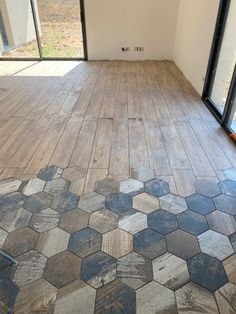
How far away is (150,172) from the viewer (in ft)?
6.91

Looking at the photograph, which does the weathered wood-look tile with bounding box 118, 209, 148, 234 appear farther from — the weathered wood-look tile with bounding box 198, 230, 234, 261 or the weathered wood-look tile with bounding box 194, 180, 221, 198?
the weathered wood-look tile with bounding box 194, 180, 221, 198

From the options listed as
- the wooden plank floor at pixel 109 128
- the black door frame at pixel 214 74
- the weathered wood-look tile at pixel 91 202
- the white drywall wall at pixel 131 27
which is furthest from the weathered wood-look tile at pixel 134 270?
the white drywall wall at pixel 131 27

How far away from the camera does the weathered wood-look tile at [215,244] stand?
1444 mm

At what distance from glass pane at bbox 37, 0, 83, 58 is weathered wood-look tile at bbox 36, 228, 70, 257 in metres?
4.83

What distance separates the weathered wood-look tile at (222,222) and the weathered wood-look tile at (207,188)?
0.19m

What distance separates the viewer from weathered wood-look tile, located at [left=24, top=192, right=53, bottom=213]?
1764 millimetres

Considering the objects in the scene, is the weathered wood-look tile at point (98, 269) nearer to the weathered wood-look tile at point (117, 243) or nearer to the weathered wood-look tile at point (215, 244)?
the weathered wood-look tile at point (117, 243)

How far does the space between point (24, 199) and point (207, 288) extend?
4.36 feet

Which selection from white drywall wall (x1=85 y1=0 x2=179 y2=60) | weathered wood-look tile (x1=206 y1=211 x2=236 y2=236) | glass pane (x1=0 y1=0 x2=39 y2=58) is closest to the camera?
weathered wood-look tile (x1=206 y1=211 x2=236 y2=236)

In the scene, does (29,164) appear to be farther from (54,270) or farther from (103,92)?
(103,92)

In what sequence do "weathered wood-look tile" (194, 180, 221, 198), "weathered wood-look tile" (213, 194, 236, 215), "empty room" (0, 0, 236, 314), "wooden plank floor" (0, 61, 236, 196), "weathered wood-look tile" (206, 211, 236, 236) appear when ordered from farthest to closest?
1. "wooden plank floor" (0, 61, 236, 196)
2. "weathered wood-look tile" (194, 180, 221, 198)
3. "weathered wood-look tile" (213, 194, 236, 215)
4. "weathered wood-look tile" (206, 211, 236, 236)
5. "empty room" (0, 0, 236, 314)

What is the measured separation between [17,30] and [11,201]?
4972 millimetres

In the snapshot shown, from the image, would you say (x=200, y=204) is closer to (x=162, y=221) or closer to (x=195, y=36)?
(x=162, y=221)

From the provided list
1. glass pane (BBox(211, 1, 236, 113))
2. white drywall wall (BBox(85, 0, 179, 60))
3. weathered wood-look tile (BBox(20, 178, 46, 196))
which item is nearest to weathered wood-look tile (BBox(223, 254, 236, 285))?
weathered wood-look tile (BBox(20, 178, 46, 196))
